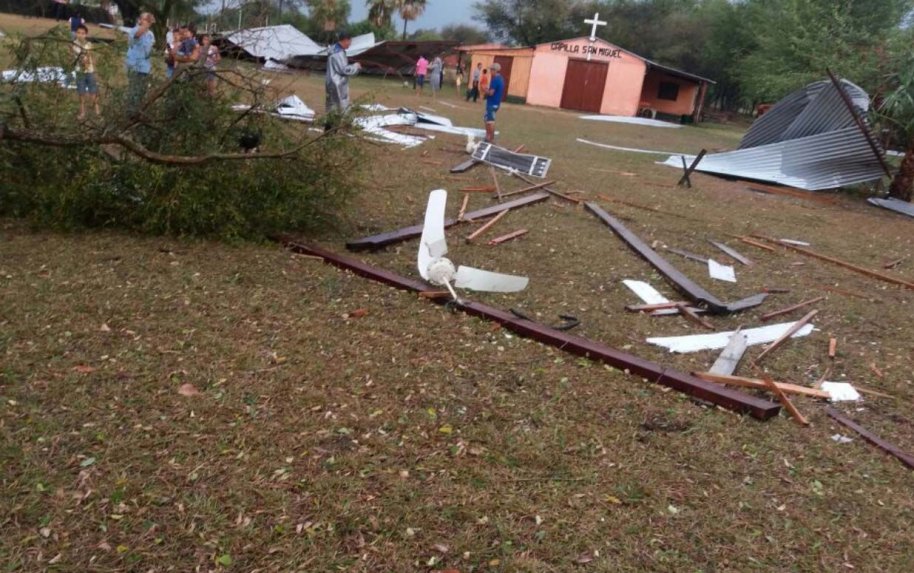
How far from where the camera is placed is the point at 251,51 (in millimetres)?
5438

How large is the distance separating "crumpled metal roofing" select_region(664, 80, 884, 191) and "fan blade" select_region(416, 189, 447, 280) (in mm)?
9475

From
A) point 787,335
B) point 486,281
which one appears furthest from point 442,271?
point 787,335

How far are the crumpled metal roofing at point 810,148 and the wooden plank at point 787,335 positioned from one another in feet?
25.4

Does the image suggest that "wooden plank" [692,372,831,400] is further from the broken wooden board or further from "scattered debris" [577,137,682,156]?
"scattered debris" [577,137,682,156]

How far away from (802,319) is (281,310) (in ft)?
13.1

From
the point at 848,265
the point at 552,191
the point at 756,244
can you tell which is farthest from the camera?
the point at 552,191

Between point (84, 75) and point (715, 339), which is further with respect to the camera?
point (84, 75)

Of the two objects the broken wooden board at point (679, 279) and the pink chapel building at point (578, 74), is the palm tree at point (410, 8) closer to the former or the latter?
the pink chapel building at point (578, 74)

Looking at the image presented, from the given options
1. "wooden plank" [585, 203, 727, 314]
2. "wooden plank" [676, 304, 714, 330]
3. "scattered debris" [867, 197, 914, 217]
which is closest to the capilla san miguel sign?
"scattered debris" [867, 197, 914, 217]

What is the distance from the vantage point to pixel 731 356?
4.22 m

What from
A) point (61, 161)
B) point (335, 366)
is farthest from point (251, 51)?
point (335, 366)

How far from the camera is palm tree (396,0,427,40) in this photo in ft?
160

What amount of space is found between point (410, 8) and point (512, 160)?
1684 inches

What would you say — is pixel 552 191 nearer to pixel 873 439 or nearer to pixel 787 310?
pixel 787 310
